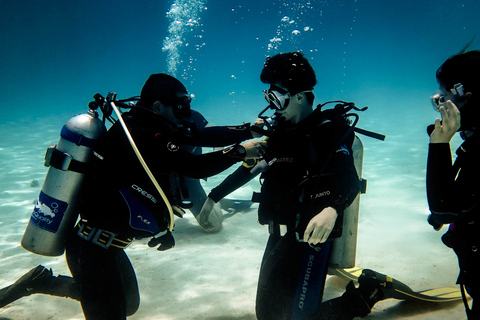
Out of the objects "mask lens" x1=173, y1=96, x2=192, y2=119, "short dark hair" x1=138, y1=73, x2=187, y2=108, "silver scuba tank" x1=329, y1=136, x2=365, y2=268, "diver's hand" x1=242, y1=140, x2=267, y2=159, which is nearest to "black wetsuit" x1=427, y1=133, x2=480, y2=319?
"diver's hand" x1=242, y1=140, x2=267, y2=159

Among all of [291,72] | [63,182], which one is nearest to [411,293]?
[291,72]

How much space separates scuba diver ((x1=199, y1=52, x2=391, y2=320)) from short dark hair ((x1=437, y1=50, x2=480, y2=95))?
29.0 inches

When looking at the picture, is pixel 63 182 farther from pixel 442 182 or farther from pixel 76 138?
pixel 442 182

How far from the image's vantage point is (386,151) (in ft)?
45.0

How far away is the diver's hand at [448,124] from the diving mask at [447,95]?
0.05 meters

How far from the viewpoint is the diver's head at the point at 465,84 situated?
1.75 m

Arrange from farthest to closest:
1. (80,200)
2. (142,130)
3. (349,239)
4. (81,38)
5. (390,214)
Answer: (81,38) < (390,214) < (349,239) < (80,200) < (142,130)

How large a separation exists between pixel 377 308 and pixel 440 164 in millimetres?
2179

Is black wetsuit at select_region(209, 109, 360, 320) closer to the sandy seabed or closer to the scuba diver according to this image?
the scuba diver

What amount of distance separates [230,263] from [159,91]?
9.83 feet

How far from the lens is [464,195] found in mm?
1738

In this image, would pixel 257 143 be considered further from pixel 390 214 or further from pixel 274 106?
pixel 390 214

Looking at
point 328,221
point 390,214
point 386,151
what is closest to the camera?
point 328,221

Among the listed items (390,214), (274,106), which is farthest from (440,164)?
(390,214)
